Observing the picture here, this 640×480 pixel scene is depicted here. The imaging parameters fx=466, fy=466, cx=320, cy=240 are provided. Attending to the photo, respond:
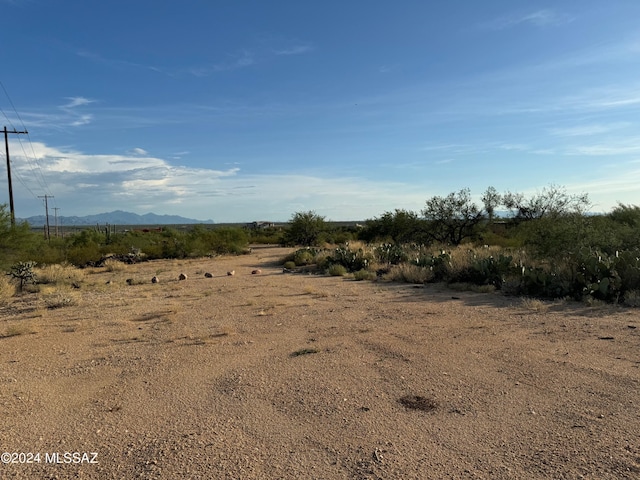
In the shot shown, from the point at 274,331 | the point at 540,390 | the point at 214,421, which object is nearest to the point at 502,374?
the point at 540,390

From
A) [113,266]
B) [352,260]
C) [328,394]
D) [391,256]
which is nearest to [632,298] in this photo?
[328,394]

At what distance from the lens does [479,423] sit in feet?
16.1

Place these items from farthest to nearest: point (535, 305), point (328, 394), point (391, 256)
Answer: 1. point (391, 256)
2. point (535, 305)
3. point (328, 394)

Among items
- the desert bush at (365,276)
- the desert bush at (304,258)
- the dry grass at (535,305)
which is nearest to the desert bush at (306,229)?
the desert bush at (304,258)

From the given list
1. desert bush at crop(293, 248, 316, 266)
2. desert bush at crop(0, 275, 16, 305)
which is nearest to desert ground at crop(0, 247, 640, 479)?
desert bush at crop(0, 275, 16, 305)

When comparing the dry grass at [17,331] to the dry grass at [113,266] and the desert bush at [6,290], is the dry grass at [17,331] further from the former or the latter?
the dry grass at [113,266]

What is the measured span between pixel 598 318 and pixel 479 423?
6.40 meters

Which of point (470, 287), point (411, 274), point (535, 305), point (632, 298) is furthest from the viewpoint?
point (411, 274)

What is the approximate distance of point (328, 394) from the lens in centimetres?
586

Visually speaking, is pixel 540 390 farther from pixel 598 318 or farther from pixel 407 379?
pixel 598 318

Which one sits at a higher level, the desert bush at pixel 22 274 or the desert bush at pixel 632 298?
the desert bush at pixel 22 274

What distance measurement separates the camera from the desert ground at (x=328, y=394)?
4184 mm

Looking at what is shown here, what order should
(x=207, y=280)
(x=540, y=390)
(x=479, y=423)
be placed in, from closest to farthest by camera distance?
(x=479, y=423) < (x=540, y=390) < (x=207, y=280)

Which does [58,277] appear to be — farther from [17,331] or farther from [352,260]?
[352,260]
